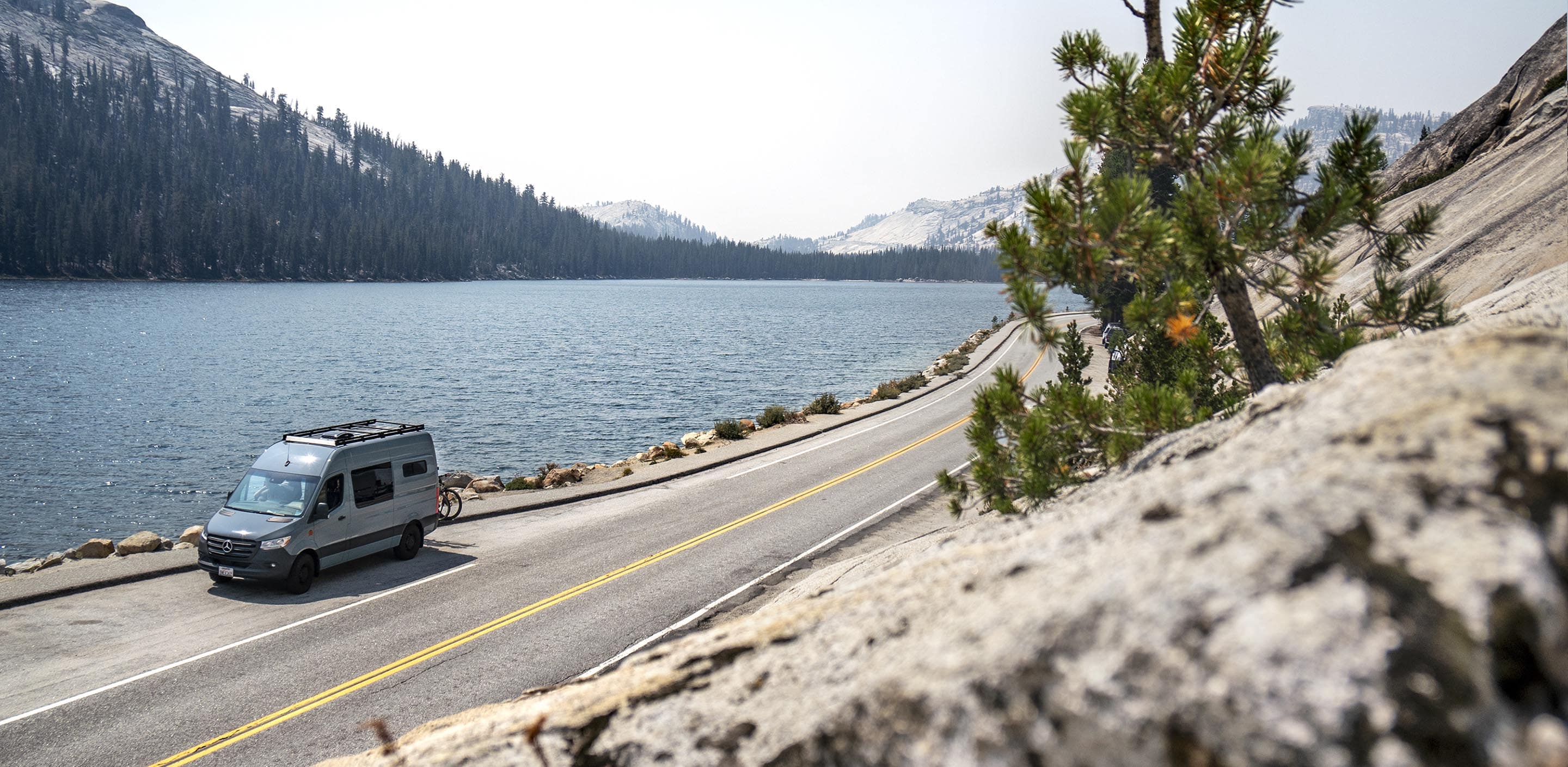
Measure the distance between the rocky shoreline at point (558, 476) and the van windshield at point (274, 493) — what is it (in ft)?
11.6

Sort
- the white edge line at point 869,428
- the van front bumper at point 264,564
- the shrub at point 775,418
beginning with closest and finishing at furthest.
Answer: the van front bumper at point 264,564
the white edge line at point 869,428
the shrub at point 775,418

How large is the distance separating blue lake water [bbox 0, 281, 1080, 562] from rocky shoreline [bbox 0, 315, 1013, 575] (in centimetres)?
506

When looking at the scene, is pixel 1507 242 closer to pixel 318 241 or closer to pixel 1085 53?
pixel 1085 53

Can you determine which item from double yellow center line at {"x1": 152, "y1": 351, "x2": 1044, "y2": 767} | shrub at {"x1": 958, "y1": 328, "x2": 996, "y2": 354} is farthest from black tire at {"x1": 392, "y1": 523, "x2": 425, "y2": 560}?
shrub at {"x1": 958, "y1": 328, "x2": 996, "y2": 354}

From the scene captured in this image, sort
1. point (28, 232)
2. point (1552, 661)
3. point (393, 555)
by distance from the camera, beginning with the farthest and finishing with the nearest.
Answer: point (28, 232), point (393, 555), point (1552, 661)

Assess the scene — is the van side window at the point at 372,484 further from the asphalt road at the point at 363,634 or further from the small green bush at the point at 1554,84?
the small green bush at the point at 1554,84

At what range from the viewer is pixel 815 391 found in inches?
2233

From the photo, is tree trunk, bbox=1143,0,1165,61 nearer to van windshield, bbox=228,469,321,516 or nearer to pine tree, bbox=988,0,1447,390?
pine tree, bbox=988,0,1447,390

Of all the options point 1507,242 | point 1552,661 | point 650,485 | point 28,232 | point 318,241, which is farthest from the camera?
point 318,241

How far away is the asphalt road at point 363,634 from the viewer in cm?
1055

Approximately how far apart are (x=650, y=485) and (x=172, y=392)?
4310 cm

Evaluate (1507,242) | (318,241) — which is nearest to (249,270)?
(318,241)

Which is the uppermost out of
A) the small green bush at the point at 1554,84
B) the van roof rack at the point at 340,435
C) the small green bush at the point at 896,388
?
the small green bush at the point at 1554,84

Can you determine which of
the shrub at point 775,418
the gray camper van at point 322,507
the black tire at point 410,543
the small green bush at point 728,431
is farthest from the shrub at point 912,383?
the gray camper van at point 322,507
